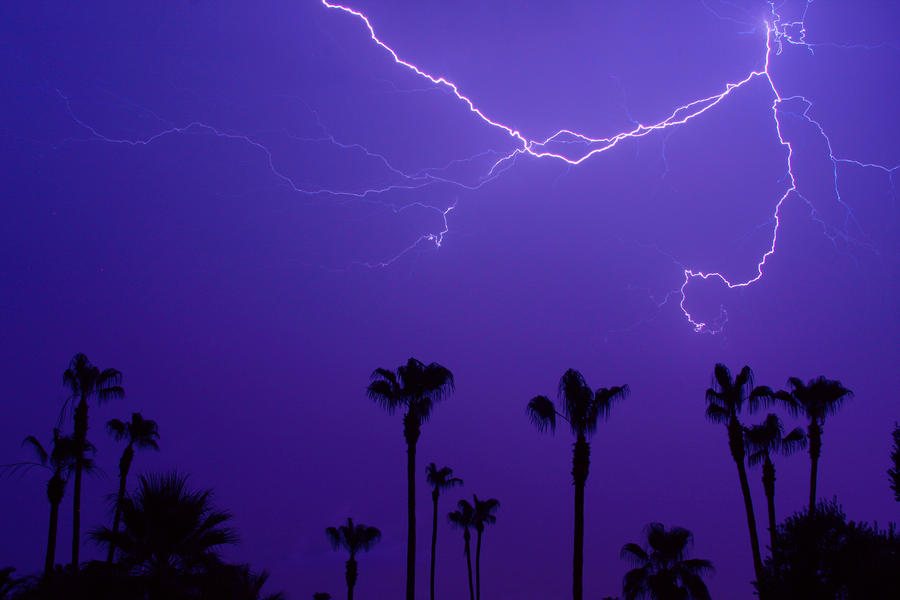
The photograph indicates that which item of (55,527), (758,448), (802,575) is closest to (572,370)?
(802,575)

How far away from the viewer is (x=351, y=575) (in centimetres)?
3603

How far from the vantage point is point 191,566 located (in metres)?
10.2

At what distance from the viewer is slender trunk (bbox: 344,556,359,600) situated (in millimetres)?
35559

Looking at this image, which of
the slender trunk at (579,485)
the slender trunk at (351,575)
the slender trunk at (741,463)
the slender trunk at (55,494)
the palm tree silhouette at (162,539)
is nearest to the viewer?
the palm tree silhouette at (162,539)

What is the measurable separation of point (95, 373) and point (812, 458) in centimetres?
2877

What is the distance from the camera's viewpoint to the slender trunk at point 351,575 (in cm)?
3556

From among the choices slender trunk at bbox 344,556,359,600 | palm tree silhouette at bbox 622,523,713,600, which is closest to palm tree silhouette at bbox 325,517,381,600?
slender trunk at bbox 344,556,359,600

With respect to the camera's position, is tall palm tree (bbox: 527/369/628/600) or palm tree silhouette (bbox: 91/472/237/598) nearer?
palm tree silhouette (bbox: 91/472/237/598)

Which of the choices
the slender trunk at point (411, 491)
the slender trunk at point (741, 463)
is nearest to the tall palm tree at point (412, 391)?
the slender trunk at point (411, 491)

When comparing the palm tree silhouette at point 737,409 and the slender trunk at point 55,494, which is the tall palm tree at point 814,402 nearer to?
the palm tree silhouette at point 737,409

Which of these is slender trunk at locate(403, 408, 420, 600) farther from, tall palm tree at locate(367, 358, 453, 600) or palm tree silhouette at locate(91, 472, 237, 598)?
palm tree silhouette at locate(91, 472, 237, 598)

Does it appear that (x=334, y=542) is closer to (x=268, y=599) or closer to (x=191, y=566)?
(x=268, y=599)

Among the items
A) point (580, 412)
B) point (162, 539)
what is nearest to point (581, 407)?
point (580, 412)

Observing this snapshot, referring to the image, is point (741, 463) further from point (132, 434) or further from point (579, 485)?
point (132, 434)
